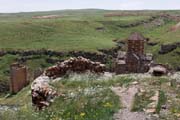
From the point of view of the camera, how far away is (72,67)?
2973 centimetres

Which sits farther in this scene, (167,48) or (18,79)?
(167,48)

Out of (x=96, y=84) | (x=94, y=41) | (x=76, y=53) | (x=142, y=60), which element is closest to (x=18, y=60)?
(x=76, y=53)

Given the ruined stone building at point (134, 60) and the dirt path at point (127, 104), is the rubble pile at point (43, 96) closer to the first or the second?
the dirt path at point (127, 104)

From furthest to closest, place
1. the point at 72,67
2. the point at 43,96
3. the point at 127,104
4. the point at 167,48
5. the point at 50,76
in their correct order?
the point at 167,48
the point at 72,67
the point at 50,76
the point at 43,96
the point at 127,104

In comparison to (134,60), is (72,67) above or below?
above

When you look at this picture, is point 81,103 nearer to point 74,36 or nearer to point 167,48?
point 167,48

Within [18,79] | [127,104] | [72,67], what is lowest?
[18,79]

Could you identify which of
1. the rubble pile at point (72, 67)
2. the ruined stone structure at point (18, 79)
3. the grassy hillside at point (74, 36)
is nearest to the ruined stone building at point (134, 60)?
the ruined stone structure at point (18, 79)

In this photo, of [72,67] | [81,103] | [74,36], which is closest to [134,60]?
[72,67]

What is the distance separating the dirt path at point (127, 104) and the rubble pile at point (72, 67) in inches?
294

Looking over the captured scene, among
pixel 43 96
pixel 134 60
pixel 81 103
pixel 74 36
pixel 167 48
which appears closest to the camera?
pixel 81 103

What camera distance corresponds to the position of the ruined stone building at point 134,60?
157ft

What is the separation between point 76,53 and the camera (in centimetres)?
10188

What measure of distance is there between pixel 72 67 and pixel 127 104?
1120 cm
